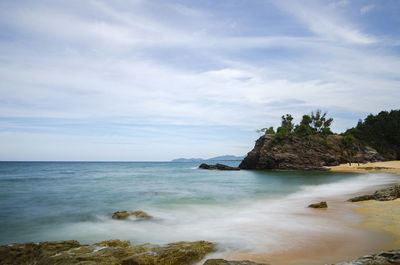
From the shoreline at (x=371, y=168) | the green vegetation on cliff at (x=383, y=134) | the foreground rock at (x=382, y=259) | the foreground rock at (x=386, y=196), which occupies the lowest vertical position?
the shoreline at (x=371, y=168)

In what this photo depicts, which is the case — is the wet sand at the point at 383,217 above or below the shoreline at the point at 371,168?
above

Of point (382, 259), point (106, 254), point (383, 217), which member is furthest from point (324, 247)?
point (106, 254)

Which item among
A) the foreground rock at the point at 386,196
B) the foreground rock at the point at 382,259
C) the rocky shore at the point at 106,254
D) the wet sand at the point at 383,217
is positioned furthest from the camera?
the foreground rock at the point at 386,196

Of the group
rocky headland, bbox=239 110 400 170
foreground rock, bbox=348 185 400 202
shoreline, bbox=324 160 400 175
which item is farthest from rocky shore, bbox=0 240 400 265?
rocky headland, bbox=239 110 400 170

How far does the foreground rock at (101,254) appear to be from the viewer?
221 inches

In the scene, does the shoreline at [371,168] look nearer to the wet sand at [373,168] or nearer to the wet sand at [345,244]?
the wet sand at [373,168]

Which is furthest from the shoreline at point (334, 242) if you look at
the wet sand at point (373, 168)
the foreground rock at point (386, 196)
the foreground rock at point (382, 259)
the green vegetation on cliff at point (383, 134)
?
the green vegetation on cliff at point (383, 134)

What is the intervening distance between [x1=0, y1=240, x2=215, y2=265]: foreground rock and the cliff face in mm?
49841

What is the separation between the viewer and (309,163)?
53.2 m

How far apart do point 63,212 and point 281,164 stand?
47.2m

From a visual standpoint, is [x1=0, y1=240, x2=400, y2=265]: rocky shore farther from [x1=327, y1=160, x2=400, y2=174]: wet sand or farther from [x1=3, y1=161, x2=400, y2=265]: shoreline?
[x1=327, y1=160, x2=400, y2=174]: wet sand

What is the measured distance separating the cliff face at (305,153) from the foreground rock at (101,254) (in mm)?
49841

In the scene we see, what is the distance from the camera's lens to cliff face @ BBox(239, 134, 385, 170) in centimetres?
5353

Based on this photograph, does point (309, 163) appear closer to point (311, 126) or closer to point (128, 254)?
point (311, 126)
